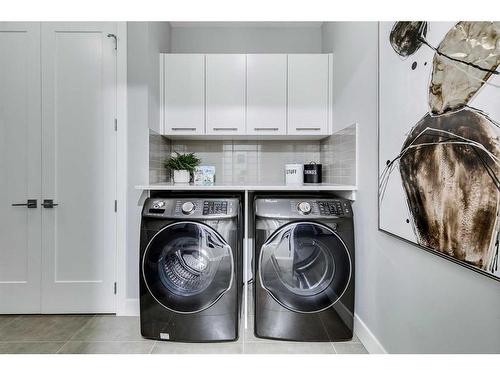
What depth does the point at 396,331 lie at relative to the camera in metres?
1.39

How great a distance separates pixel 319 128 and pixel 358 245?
40.8 inches

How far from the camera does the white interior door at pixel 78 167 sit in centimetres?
215

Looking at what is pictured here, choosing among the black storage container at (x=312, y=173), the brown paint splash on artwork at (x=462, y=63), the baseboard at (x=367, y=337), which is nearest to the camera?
the brown paint splash on artwork at (x=462, y=63)

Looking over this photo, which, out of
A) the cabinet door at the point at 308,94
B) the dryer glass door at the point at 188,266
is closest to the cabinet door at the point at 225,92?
the cabinet door at the point at 308,94

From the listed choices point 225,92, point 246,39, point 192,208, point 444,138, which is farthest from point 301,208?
point 246,39

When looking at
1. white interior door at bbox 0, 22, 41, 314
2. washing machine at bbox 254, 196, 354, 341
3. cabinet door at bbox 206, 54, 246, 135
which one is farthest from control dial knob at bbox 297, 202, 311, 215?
white interior door at bbox 0, 22, 41, 314

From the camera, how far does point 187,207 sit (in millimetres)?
1820

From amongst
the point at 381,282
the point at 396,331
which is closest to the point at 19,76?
the point at 381,282

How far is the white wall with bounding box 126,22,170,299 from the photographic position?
214 cm

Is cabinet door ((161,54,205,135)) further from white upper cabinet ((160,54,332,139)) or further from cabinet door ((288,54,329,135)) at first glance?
cabinet door ((288,54,329,135))

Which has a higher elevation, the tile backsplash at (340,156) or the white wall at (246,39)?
the white wall at (246,39)

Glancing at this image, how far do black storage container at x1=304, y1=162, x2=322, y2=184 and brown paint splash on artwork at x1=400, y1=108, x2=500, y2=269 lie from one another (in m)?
1.27

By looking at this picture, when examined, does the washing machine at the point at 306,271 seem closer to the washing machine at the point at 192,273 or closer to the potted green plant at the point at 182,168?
the washing machine at the point at 192,273

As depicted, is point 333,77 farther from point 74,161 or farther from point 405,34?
point 74,161
